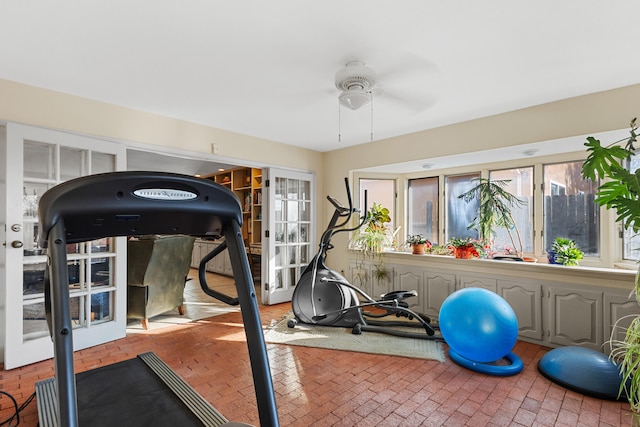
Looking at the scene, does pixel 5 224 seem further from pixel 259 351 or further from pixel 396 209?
pixel 396 209

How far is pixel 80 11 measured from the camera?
1.80 m

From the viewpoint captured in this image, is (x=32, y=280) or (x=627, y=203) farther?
(x=32, y=280)

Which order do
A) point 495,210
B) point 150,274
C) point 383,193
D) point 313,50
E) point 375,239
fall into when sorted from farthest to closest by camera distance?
point 383,193 < point 375,239 < point 495,210 < point 150,274 < point 313,50

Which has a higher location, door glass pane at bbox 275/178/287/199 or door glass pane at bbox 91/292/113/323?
door glass pane at bbox 275/178/287/199

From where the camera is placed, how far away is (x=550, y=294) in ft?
10.1

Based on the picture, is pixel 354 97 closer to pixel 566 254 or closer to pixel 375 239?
pixel 375 239

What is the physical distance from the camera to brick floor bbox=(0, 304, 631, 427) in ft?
6.54

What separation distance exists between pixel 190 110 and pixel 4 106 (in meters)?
1.42

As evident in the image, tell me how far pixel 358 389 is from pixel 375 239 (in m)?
2.28

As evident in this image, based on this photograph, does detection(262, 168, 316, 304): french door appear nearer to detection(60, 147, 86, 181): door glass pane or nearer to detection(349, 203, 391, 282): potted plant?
detection(349, 203, 391, 282): potted plant

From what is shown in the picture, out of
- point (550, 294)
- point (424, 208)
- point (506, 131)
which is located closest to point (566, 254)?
point (550, 294)

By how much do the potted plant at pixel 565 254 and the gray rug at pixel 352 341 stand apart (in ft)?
4.61

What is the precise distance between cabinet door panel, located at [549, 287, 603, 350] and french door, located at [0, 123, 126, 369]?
13.7ft

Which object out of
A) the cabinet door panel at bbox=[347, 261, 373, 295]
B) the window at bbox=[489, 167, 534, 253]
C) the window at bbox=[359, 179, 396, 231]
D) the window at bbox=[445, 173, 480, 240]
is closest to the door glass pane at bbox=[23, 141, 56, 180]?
the cabinet door panel at bbox=[347, 261, 373, 295]
